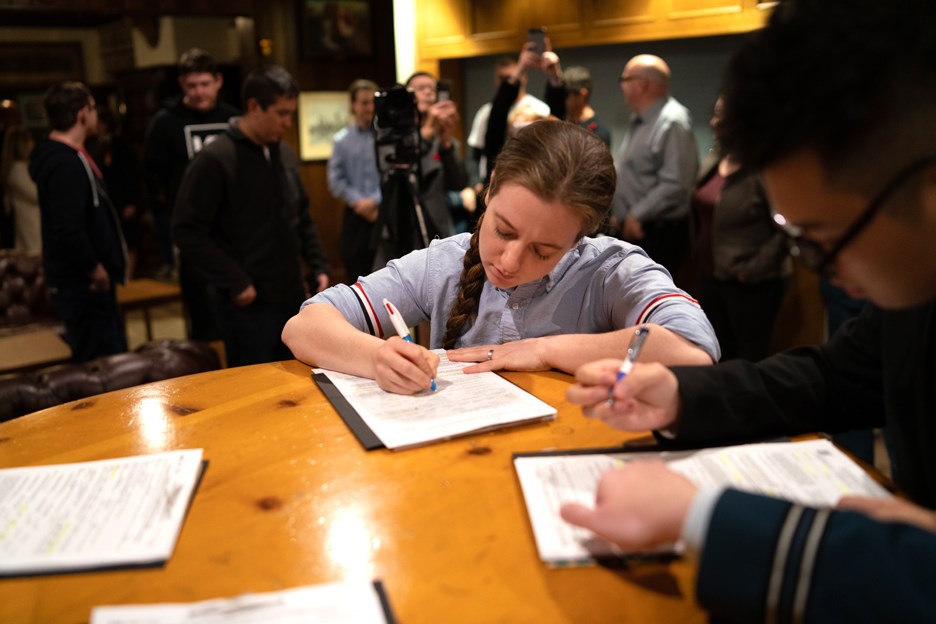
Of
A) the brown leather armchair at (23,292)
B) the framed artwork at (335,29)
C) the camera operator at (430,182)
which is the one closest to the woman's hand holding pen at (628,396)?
the camera operator at (430,182)

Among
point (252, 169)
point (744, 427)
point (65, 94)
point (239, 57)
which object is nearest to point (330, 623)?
point (744, 427)

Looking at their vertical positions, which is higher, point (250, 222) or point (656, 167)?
point (656, 167)

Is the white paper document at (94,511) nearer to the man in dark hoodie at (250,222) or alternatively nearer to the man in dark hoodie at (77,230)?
the man in dark hoodie at (250,222)

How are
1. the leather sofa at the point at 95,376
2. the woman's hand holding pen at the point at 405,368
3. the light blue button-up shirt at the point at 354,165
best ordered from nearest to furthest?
the woman's hand holding pen at the point at 405,368
the leather sofa at the point at 95,376
the light blue button-up shirt at the point at 354,165

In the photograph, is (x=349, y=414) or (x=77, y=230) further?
(x=77, y=230)

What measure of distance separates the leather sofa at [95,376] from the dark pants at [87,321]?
1.23 metres

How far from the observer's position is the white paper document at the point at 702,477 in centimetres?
87

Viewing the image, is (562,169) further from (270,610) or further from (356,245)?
(356,245)

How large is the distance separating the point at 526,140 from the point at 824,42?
2.78 ft

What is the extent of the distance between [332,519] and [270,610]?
20 centimetres

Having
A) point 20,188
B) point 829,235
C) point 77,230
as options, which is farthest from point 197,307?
point 829,235

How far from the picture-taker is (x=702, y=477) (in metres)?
0.99

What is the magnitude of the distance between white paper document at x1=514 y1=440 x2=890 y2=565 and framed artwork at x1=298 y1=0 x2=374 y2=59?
5844mm

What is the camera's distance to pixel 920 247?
761 millimetres
